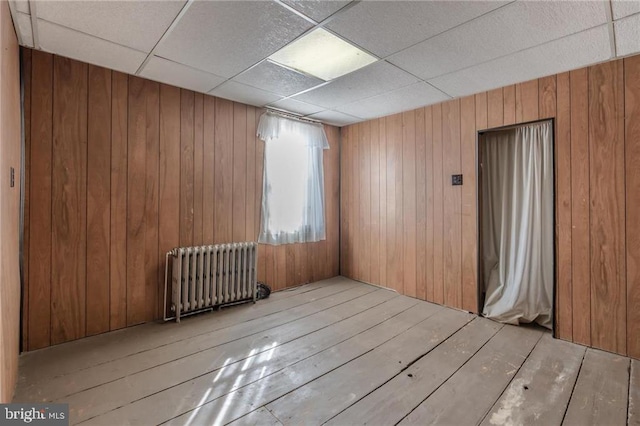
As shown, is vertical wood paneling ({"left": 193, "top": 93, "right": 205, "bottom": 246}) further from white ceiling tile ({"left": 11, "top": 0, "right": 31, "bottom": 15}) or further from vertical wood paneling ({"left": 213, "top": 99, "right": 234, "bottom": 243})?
white ceiling tile ({"left": 11, "top": 0, "right": 31, "bottom": 15})

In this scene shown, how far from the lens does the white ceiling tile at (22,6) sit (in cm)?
172

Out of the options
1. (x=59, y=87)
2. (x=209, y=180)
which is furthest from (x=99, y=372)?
(x=59, y=87)

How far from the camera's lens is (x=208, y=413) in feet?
5.49

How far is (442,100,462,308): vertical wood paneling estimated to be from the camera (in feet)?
10.8

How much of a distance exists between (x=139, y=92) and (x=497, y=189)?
12.5 ft

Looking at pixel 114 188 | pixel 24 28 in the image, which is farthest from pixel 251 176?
pixel 24 28

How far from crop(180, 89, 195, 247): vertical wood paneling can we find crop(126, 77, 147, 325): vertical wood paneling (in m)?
0.35

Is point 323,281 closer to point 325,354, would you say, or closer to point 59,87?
point 325,354

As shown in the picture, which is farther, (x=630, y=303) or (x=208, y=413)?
(x=630, y=303)

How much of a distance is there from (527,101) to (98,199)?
3980 mm

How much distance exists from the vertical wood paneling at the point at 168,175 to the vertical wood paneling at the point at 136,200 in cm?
15

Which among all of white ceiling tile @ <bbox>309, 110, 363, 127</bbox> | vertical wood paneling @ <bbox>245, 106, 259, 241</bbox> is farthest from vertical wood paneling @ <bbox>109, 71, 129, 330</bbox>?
white ceiling tile @ <bbox>309, 110, 363, 127</bbox>

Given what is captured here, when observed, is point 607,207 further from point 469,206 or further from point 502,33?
point 502,33

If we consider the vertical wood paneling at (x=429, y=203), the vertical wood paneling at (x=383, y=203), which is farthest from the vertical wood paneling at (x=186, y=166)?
the vertical wood paneling at (x=429, y=203)
